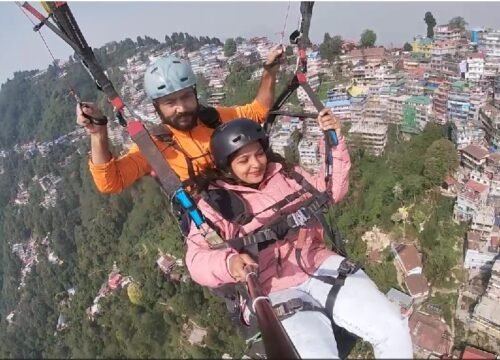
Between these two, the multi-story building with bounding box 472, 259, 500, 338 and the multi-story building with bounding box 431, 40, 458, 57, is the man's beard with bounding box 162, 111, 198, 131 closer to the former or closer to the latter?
the multi-story building with bounding box 472, 259, 500, 338

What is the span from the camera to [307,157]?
18641mm

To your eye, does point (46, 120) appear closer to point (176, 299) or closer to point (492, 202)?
point (176, 299)

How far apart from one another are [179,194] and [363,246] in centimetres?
1364

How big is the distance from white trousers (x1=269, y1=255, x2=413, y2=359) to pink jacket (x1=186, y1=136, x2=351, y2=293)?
85mm

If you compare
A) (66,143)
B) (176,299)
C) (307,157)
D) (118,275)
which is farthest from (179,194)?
(66,143)

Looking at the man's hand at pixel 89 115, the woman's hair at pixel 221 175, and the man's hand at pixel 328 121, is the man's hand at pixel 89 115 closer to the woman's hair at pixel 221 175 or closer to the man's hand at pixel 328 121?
the woman's hair at pixel 221 175

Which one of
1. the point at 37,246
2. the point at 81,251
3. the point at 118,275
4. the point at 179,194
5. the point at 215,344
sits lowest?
the point at 37,246

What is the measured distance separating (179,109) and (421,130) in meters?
18.5

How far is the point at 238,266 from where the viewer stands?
1765 mm

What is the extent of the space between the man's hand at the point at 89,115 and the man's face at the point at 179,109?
0.50 meters

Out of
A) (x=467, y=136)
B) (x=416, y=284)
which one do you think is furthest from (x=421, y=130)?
(x=416, y=284)

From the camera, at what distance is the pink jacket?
208 centimetres

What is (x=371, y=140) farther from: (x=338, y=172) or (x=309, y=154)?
(x=338, y=172)

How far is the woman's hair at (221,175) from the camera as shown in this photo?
7.37 ft
